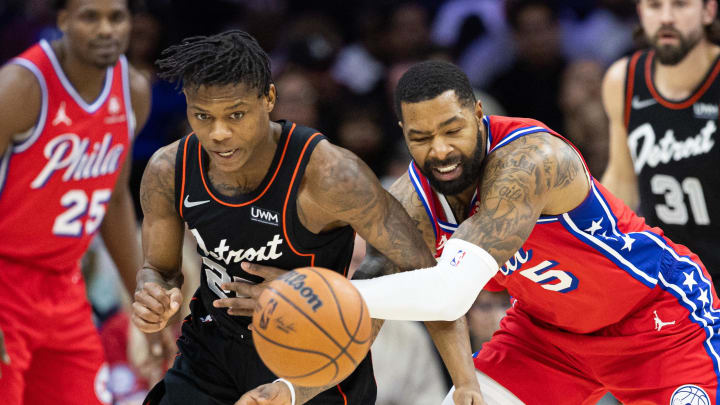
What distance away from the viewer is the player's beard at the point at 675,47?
562 cm

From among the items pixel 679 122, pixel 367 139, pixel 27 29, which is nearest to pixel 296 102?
pixel 367 139

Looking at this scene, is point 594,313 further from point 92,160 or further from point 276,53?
point 276,53

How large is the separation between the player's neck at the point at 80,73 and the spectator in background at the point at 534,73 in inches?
154

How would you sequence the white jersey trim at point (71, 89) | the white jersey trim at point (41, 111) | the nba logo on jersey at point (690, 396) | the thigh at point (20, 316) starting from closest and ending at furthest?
the nba logo on jersey at point (690, 396) → the thigh at point (20, 316) → the white jersey trim at point (41, 111) → the white jersey trim at point (71, 89)

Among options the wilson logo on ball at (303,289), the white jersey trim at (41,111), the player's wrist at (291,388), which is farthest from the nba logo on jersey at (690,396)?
the white jersey trim at (41,111)

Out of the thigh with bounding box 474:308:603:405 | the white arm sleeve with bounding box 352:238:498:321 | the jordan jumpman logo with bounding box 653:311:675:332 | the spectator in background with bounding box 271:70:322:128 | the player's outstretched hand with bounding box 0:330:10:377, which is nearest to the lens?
the white arm sleeve with bounding box 352:238:498:321

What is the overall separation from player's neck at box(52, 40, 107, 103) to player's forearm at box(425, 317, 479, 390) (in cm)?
254

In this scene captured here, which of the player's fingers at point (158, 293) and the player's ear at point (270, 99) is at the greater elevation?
the player's ear at point (270, 99)

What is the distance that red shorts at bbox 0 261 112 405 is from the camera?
524 cm

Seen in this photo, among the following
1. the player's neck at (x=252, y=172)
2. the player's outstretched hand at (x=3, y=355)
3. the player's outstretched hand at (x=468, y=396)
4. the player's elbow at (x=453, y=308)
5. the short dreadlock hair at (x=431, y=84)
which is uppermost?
the short dreadlock hair at (x=431, y=84)

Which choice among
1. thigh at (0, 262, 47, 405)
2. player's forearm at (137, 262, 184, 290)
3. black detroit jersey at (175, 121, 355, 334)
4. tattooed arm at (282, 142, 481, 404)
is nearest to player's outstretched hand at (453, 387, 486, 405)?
tattooed arm at (282, 142, 481, 404)

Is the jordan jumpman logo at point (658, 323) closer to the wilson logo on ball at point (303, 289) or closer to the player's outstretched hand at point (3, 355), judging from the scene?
the wilson logo on ball at point (303, 289)

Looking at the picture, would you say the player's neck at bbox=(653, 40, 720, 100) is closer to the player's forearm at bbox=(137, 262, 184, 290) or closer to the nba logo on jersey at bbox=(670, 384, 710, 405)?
the nba logo on jersey at bbox=(670, 384, 710, 405)

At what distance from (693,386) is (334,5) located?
6.23 metres
